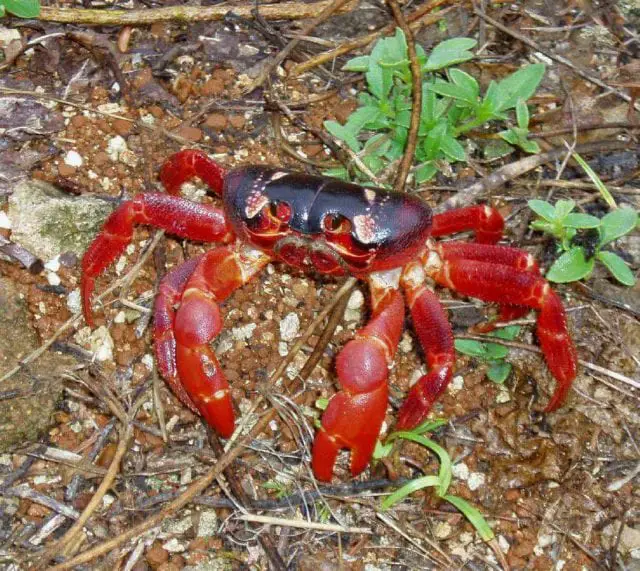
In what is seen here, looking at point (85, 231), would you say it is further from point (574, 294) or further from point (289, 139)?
point (574, 294)

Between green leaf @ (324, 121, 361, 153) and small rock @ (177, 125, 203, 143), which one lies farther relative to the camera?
small rock @ (177, 125, 203, 143)

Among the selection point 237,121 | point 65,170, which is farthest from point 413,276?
point 65,170

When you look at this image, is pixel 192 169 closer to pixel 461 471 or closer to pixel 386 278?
pixel 386 278

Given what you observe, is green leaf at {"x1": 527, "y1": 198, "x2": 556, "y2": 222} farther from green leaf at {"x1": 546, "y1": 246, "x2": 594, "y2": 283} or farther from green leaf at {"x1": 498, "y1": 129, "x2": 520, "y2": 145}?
green leaf at {"x1": 498, "y1": 129, "x2": 520, "y2": 145}

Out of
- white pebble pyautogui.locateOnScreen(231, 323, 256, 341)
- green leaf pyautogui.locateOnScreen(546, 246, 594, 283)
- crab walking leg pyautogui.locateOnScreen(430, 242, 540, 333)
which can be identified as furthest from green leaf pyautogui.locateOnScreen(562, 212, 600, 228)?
white pebble pyautogui.locateOnScreen(231, 323, 256, 341)

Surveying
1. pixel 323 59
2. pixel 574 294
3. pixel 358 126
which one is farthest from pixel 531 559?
pixel 323 59

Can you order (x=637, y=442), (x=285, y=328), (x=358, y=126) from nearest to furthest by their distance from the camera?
(x=637, y=442)
(x=285, y=328)
(x=358, y=126)
